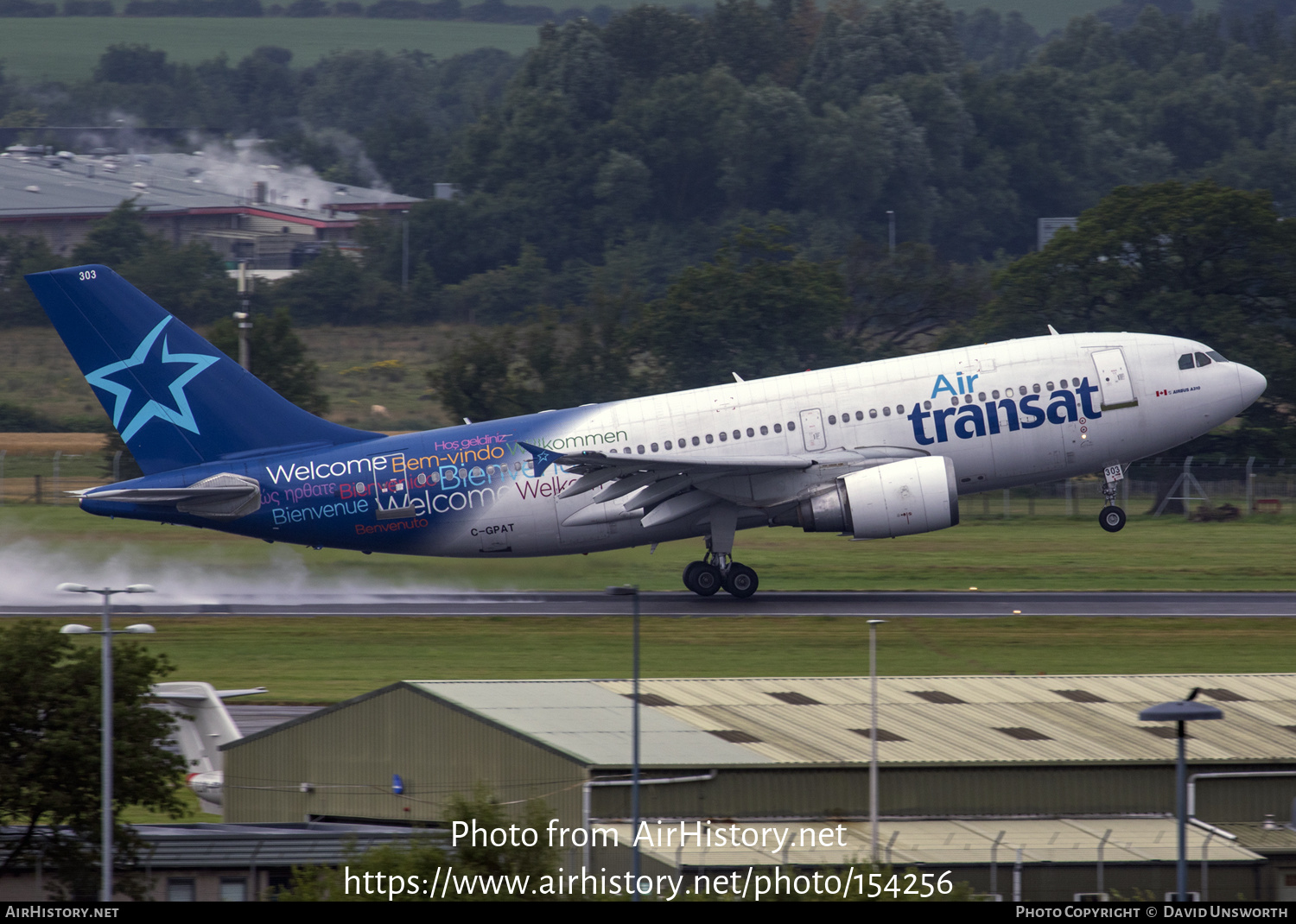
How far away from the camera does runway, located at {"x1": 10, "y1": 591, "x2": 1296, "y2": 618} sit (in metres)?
43.2

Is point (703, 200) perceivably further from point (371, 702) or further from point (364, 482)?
point (371, 702)

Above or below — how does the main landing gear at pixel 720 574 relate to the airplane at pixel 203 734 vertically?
above

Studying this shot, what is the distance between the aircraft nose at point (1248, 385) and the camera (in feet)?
144

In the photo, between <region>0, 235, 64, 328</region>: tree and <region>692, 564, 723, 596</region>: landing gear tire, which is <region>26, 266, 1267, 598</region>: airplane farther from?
<region>0, 235, 64, 328</region>: tree

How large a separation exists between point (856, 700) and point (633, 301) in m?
57.4

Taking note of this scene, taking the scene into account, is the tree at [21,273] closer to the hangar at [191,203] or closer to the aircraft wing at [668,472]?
the hangar at [191,203]

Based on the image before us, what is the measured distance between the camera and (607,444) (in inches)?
1703

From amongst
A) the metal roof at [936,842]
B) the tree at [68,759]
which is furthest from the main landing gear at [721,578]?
the tree at [68,759]

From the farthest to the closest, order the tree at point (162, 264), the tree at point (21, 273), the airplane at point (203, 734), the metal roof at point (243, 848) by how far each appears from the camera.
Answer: the tree at point (162, 264) → the tree at point (21, 273) → the airplane at point (203, 734) → the metal roof at point (243, 848)

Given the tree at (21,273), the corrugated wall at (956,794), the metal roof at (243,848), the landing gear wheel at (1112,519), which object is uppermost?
the tree at (21,273)

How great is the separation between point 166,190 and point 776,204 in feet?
164

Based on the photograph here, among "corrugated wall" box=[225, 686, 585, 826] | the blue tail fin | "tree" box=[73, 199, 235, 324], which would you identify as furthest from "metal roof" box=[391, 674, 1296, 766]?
"tree" box=[73, 199, 235, 324]

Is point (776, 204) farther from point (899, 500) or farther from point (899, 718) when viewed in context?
point (899, 718)

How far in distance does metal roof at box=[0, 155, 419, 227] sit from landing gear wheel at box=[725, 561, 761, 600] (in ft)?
304
